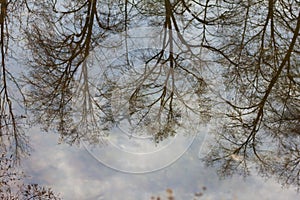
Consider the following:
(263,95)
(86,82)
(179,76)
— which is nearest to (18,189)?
(86,82)

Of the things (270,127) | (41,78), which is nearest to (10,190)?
(41,78)

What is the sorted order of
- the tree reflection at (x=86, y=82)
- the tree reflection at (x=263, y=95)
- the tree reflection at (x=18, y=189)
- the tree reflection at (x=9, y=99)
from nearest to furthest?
the tree reflection at (x=18, y=189) < the tree reflection at (x=263, y=95) < the tree reflection at (x=9, y=99) < the tree reflection at (x=86, y=82)

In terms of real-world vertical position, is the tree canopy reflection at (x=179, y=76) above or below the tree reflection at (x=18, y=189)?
above

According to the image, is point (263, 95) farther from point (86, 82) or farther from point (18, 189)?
point (18, 189)

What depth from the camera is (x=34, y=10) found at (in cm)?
376

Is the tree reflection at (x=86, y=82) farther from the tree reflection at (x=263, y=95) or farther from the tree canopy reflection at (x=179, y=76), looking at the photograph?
the tree reflection at (x=263, y=95)

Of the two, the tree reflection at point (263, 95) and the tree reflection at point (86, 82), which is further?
the tree reflection at point (86, 82)

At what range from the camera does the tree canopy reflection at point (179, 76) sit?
2.62 metres

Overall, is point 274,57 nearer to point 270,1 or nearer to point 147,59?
point 270,1

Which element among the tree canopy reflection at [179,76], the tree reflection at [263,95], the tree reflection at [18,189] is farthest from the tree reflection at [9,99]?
the tree reflection at [263,95]

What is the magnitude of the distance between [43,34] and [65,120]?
3.74 ft

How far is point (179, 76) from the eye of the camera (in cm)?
299

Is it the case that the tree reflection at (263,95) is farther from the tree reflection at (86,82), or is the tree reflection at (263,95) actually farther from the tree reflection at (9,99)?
the tree reflection at (9,99)

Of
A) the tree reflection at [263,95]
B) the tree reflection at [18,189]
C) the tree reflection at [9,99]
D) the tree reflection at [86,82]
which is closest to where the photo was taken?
the tree reflection at [18,189]
